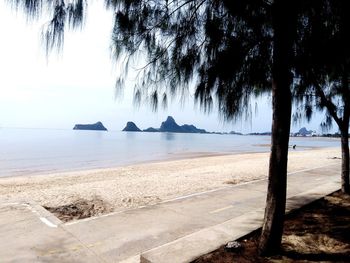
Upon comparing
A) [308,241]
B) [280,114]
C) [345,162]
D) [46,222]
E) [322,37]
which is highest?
[322,37]

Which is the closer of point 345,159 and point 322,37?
point 322,37

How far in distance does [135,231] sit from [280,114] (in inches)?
121

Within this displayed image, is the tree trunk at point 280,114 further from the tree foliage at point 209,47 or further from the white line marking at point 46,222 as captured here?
the white line marking at point 46,222

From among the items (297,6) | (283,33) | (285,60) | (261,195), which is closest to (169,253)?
(285,60)

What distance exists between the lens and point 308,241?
3951mm

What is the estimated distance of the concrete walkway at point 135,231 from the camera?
383 cm

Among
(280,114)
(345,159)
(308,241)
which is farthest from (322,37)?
(345,159)

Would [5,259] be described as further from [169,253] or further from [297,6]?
[297,6]

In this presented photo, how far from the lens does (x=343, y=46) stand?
11.1 ft

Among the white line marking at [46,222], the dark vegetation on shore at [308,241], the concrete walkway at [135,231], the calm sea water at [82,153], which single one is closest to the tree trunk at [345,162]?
the concrete walkway at [135,231]

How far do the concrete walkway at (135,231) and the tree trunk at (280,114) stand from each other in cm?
94

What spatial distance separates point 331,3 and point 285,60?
0.71 m

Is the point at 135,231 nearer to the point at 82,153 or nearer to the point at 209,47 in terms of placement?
the point at 209,47

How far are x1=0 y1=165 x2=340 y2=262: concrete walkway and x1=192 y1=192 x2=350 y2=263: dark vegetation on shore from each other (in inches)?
8.9
